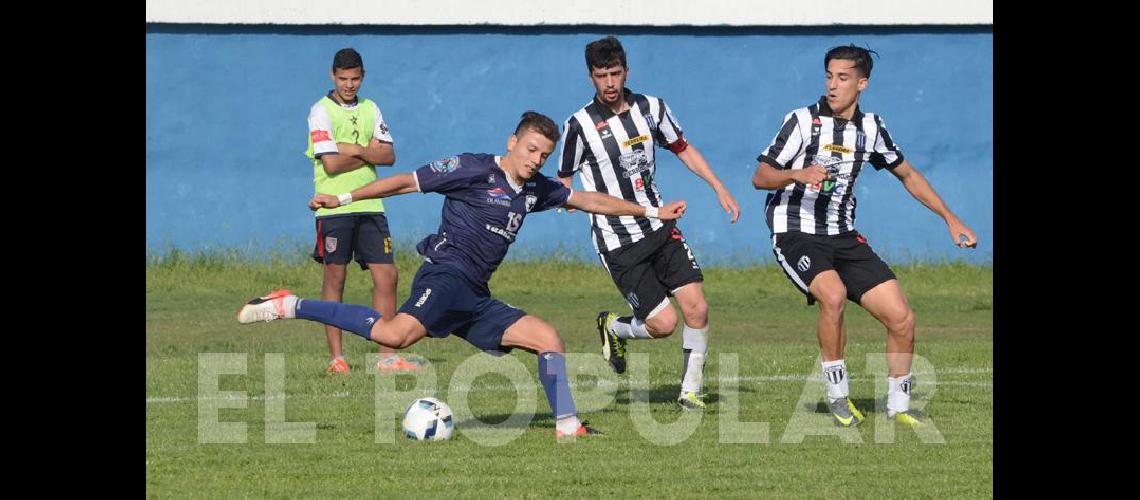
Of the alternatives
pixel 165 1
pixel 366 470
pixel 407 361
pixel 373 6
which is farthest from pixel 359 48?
pixel 366 470

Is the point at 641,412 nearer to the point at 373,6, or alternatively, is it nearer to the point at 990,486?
the point at 990,486

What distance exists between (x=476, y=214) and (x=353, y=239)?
3711 mm

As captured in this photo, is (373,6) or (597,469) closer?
(597,469)

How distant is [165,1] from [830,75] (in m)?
12.3

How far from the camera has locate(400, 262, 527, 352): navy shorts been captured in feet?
33.5

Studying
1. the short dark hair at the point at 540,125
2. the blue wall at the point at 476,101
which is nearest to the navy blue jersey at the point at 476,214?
the short dark hair at the point at 540,125

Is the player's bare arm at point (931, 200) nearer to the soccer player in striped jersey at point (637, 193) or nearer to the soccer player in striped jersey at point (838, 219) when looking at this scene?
the soccer player in striped jersey at point (838, 219)

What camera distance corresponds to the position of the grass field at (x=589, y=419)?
8.76m

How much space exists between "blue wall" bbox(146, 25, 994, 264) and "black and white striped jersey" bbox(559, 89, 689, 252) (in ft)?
30.3

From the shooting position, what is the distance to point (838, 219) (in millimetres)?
11266

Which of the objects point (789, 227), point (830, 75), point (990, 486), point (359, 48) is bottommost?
point (990, 486)

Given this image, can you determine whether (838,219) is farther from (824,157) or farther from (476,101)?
(476,101)

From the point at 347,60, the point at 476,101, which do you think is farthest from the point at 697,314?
the point at 476,101

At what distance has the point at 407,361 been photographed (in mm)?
13945
